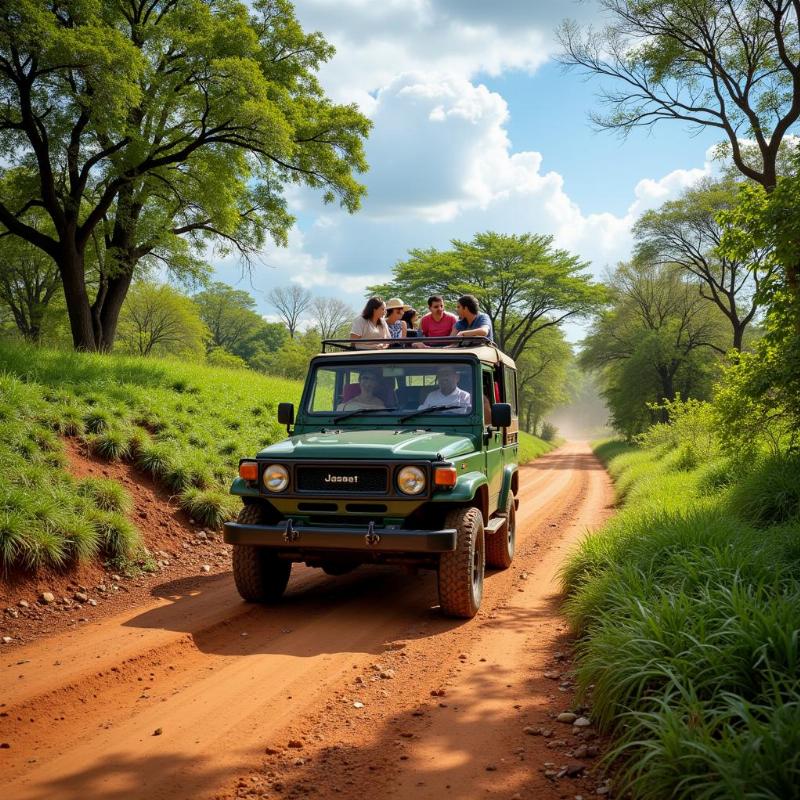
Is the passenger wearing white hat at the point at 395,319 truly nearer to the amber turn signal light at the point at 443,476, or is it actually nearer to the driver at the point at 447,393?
the driver at the point at 447,393

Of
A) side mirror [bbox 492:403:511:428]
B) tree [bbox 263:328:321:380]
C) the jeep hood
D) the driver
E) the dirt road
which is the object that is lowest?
the dirt road

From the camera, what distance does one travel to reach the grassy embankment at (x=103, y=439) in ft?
19.9

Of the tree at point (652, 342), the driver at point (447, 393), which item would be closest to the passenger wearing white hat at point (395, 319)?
the driver at point (447, 393)

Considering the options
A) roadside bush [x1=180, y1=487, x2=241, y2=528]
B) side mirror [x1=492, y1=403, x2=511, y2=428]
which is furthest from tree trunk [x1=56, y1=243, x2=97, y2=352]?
side mirror [x1=492, y1=403, x2=511, y2=428]

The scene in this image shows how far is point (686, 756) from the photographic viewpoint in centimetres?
243

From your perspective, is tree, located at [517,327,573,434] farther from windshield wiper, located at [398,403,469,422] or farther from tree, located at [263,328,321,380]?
windshield wiper, located at [398,403,469,422]

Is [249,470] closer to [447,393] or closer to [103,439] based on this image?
[447,393]

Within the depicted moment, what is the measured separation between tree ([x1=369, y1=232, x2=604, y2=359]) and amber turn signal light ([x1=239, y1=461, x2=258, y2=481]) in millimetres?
29344

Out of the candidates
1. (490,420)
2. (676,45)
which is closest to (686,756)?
(490,420)

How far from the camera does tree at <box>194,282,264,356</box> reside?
2594 inches

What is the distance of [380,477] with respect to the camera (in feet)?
16.7

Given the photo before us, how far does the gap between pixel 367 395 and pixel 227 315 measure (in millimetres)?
64393

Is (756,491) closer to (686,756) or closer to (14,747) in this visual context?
(686,756)

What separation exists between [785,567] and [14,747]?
15.9 ft
